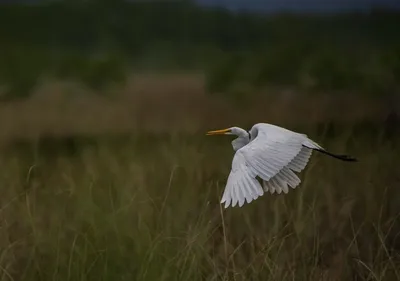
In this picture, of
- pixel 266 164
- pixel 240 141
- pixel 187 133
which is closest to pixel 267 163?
pixel 266 164

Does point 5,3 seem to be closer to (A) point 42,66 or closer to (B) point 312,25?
(A) point 42,66

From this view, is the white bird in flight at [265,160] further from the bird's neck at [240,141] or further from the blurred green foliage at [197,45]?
the blurred green foliage at [197,45]

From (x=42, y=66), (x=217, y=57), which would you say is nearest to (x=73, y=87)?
(x=42, y=66)

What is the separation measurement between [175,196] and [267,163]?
1.11 feet

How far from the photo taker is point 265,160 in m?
1.42

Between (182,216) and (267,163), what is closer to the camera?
(267,163)

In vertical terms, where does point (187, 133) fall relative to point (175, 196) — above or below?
above

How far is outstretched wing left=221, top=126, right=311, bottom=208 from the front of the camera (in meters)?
1.34

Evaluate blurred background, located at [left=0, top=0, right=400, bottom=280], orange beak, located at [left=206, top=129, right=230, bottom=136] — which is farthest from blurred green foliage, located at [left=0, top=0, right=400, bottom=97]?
orange beak, located at [left=206, top=129, right=230, bottom=136]

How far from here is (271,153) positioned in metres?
1.45

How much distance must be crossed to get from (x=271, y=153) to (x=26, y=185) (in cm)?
66

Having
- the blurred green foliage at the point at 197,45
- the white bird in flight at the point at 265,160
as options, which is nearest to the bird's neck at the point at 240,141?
the white bird in flight at the point at 265,160

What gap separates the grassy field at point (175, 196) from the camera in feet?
5.26

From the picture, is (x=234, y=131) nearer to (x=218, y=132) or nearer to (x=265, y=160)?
(x=218, y=132)
